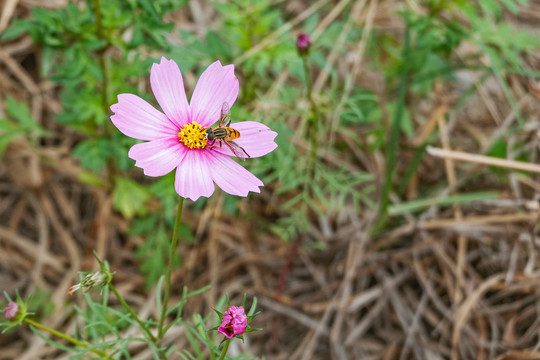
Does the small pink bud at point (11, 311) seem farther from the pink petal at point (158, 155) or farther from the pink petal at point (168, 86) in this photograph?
the pink petal at point (168, 86)

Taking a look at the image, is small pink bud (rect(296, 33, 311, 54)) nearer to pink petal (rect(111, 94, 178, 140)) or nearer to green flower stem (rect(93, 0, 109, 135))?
pink petal (rect(111, 94, 178, 140))

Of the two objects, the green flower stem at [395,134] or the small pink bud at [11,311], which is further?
the green flower stem at [395,134]

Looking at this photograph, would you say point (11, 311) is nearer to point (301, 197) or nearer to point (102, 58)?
point (102, 58)

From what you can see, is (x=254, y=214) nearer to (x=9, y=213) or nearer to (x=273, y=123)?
(x=273, y=123)

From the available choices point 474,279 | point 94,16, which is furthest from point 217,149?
point 474,279

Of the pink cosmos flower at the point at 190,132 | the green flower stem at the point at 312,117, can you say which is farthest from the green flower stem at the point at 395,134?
the pink cosmos flower at the point at 190,132

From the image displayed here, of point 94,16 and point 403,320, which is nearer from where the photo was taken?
point 94,16

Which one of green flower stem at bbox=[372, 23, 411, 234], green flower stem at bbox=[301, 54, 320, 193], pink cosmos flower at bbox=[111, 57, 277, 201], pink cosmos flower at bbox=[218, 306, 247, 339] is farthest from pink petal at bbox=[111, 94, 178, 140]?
green flower stem at bbox=[372, 23, 411, 234]
